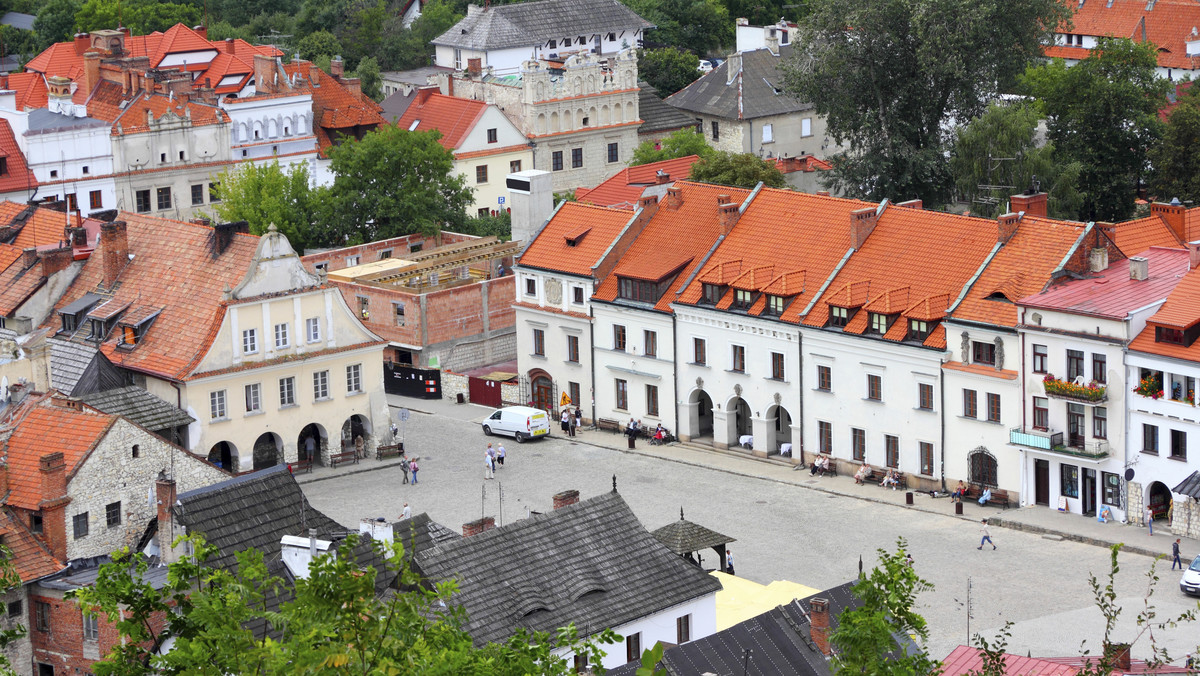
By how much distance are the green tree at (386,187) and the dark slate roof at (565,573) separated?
54.9 m

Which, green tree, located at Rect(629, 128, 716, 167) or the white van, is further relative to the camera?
green tree, located at Rect(629, 128, 716, 167)

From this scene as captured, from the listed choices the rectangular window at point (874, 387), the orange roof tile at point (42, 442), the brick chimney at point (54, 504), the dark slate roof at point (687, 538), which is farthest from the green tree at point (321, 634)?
the rectangular window at point (874, 387)

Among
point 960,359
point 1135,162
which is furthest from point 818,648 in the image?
point 1135,162

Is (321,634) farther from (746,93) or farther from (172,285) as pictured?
(746,93)

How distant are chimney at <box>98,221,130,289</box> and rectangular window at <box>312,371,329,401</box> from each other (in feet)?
33.0

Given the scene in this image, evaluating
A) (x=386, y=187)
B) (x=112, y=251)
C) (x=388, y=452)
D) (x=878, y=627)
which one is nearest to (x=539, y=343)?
(x=388, y=452)

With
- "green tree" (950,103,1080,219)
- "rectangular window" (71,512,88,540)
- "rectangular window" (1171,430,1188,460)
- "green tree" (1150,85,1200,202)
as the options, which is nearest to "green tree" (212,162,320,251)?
"green tree" (950,103,1080,219)

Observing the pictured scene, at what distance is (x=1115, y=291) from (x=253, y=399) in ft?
116

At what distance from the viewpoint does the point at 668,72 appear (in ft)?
523

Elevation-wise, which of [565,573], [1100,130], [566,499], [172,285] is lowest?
[565,573]

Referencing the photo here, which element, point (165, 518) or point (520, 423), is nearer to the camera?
point (165, 518)

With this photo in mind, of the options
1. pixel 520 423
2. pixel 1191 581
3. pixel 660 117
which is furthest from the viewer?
pixel 660 117

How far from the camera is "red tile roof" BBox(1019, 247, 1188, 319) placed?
76.4 meters

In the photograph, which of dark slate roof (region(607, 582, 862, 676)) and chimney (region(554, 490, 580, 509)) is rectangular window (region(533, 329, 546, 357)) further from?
dark slate roof (region(607, 582, 862, 676))
